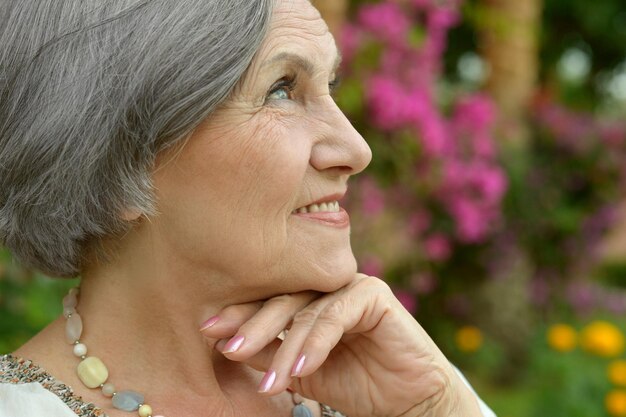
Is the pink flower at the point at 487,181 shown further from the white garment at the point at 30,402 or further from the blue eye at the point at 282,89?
the white garment at the point at 30,402

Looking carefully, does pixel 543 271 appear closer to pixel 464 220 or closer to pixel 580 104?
pixel 464 220

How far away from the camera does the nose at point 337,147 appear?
204cm

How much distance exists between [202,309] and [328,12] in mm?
2544

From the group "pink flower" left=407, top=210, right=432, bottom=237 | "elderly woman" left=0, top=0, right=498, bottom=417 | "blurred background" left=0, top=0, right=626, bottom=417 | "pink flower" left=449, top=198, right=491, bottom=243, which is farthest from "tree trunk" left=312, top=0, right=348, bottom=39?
A: "elderly woman" left=0, top=0, right=498, bottom=417

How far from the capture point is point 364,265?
486 centimetres

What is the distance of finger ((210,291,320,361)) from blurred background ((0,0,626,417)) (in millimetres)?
1381

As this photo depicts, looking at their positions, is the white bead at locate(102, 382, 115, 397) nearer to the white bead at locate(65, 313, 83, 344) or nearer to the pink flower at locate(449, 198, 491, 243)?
the white bead at locate(65, 313, 83, 344)

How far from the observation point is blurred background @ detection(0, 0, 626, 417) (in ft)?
15.3

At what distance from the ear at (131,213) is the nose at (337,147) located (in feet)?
1.36

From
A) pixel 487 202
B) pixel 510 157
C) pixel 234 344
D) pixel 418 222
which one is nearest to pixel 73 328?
pixel 234 344

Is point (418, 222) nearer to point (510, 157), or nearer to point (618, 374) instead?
point (510, 157)

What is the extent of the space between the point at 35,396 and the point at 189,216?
0.52m

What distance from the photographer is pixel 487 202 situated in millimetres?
A: 5695

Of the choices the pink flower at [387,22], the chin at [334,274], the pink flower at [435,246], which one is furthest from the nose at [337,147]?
the pink flower at [435,246]
